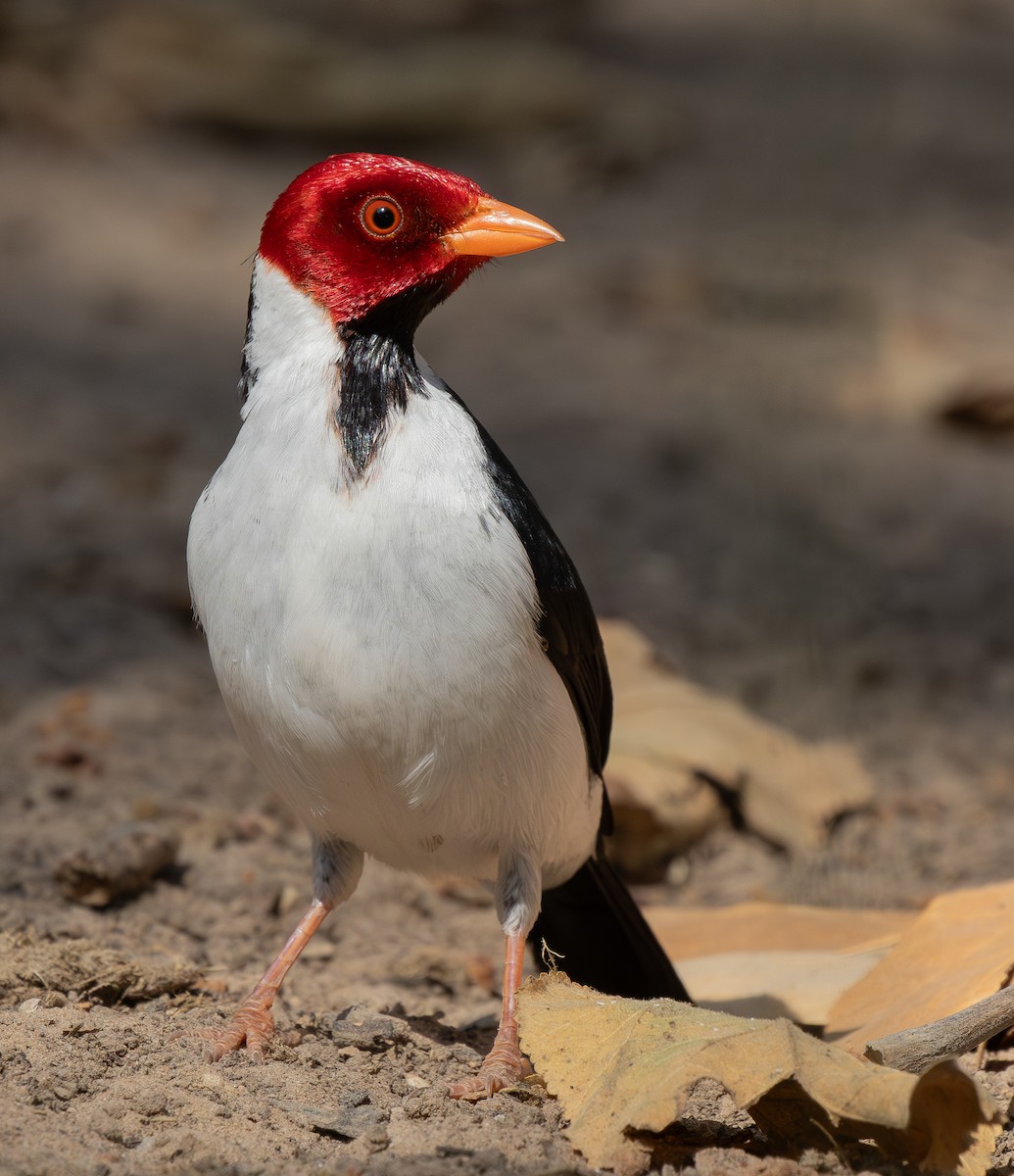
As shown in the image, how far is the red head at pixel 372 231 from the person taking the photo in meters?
3.12

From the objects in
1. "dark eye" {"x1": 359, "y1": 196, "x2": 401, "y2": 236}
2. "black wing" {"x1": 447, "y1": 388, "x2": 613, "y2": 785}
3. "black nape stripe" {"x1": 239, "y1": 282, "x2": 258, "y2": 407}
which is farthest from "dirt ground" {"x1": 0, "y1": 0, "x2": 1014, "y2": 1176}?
"black nape stripe" {"x1": 239, "y1": 282, "x2": 258, "y2": 407}

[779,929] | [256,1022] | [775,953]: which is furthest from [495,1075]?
[779,929]

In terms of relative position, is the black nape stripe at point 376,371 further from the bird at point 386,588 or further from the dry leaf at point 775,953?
the dry leaf at point 775,953

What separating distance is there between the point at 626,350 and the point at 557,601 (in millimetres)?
5517

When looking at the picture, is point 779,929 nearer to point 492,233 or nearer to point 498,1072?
point 498,1072

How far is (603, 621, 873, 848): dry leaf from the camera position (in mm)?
4656

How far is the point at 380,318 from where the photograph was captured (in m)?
3.12

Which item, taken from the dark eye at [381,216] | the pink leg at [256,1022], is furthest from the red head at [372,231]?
the pink leg at [256,1022]

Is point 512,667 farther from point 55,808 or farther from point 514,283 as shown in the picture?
point 514,283

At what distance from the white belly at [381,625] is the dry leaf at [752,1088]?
23.9 inches

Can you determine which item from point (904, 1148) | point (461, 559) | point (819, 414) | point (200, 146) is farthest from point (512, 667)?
point (200, 146)

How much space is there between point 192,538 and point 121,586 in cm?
294

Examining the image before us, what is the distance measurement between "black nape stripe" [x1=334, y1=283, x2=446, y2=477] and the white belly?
36 millimetres

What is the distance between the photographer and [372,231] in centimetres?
313
